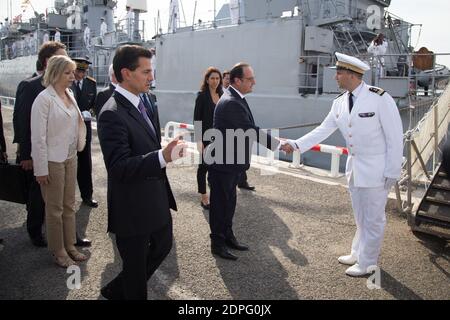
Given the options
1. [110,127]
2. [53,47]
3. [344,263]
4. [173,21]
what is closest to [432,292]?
[344,263]

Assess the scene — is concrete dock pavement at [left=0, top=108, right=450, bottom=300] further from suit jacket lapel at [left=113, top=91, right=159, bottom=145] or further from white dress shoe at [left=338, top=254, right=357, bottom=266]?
suit jacket lapel at [left=113, top=91, right=159, bottom=145]

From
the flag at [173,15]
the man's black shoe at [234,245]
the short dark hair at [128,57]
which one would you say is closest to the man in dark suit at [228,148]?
the man's black shoe at [234,245]

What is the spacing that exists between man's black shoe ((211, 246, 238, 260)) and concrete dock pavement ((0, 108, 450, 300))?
0.22 feet

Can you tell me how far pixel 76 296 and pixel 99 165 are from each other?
5.04 metres

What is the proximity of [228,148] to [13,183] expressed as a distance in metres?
2.17

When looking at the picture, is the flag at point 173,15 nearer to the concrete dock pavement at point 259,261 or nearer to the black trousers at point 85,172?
the black trousers at point 85,172

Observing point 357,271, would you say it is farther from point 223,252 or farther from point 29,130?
point 29,130

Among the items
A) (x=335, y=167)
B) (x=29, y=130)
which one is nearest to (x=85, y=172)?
(x=29, y=130)

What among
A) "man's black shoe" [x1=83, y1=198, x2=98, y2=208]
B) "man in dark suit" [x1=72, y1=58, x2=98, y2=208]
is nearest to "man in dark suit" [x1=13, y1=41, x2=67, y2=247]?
"man in dark suit" [x1=72, y1=58, x2=98, y2=208]

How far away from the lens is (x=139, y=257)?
7.88 feet

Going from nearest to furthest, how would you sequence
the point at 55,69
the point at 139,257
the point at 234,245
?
the point at 139,257 → the point at 55,69 → the point at 234,245

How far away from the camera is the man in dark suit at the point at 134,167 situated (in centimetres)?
212

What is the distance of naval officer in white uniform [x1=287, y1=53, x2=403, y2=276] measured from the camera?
329 centimetres

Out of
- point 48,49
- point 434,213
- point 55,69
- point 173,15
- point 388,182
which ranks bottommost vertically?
point 434,213
